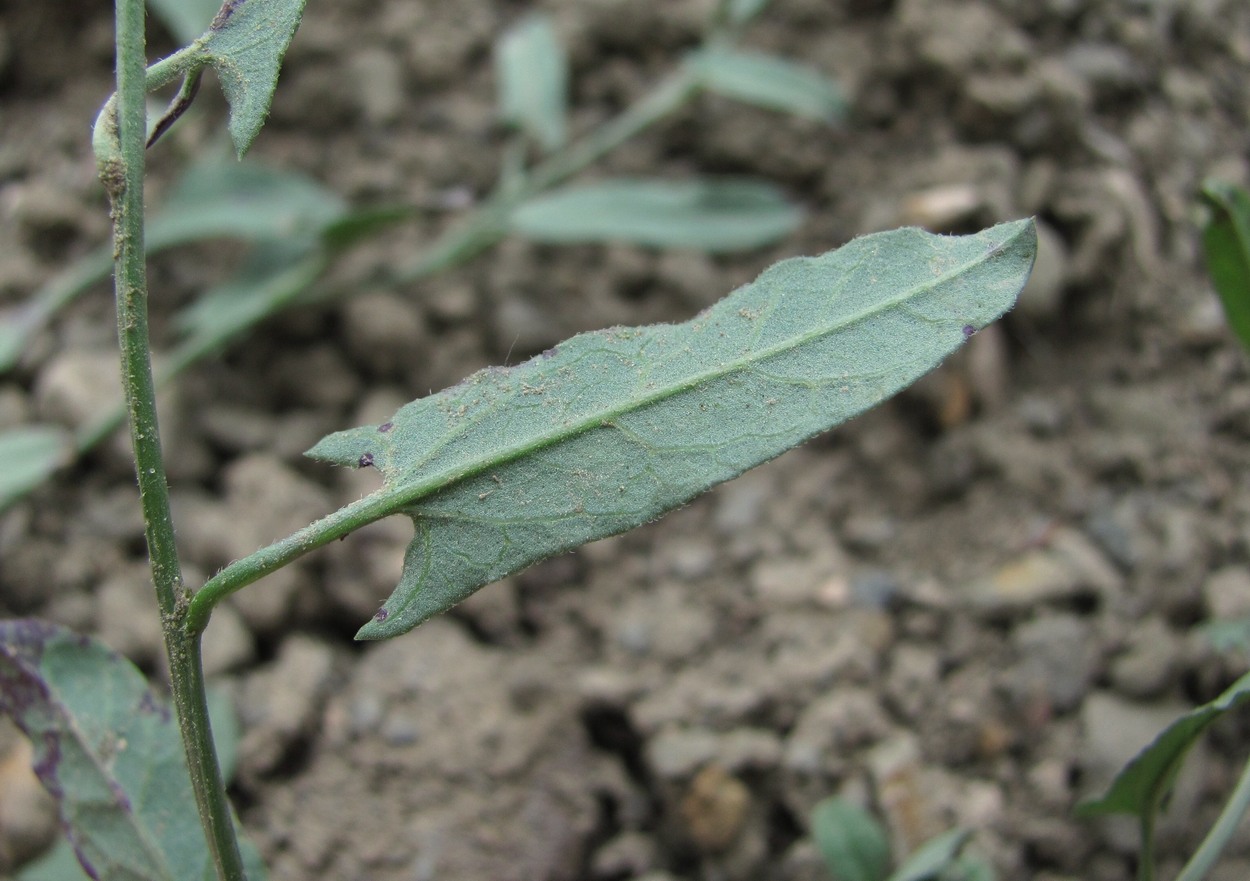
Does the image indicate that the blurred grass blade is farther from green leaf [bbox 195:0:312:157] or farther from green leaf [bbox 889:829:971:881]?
green leaf [bbox 889:829:971:881]

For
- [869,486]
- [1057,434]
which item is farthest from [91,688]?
[1057,434]

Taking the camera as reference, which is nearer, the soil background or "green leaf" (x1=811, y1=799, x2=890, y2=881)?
"green leaf" (x1=811, y1=799, x2=890, y2=881)

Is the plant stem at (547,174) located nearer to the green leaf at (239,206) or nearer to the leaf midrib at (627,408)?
the green leaf at (239,206)

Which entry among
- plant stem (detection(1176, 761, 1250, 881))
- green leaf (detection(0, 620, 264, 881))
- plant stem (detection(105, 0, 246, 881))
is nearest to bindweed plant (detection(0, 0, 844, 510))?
green leaf (detection(0, 620, 264, 881))

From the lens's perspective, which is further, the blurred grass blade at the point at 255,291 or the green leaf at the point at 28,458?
the blurred grass blade at the point at 255,291

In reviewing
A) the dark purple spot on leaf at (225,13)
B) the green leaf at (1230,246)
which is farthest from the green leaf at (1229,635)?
the dark purple spot on leaf at (225,13)

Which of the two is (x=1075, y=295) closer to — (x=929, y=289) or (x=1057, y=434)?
(x=1057, y=434)

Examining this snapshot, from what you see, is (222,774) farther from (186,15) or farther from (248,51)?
(186,15)

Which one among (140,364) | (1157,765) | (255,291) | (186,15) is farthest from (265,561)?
(186,15)
